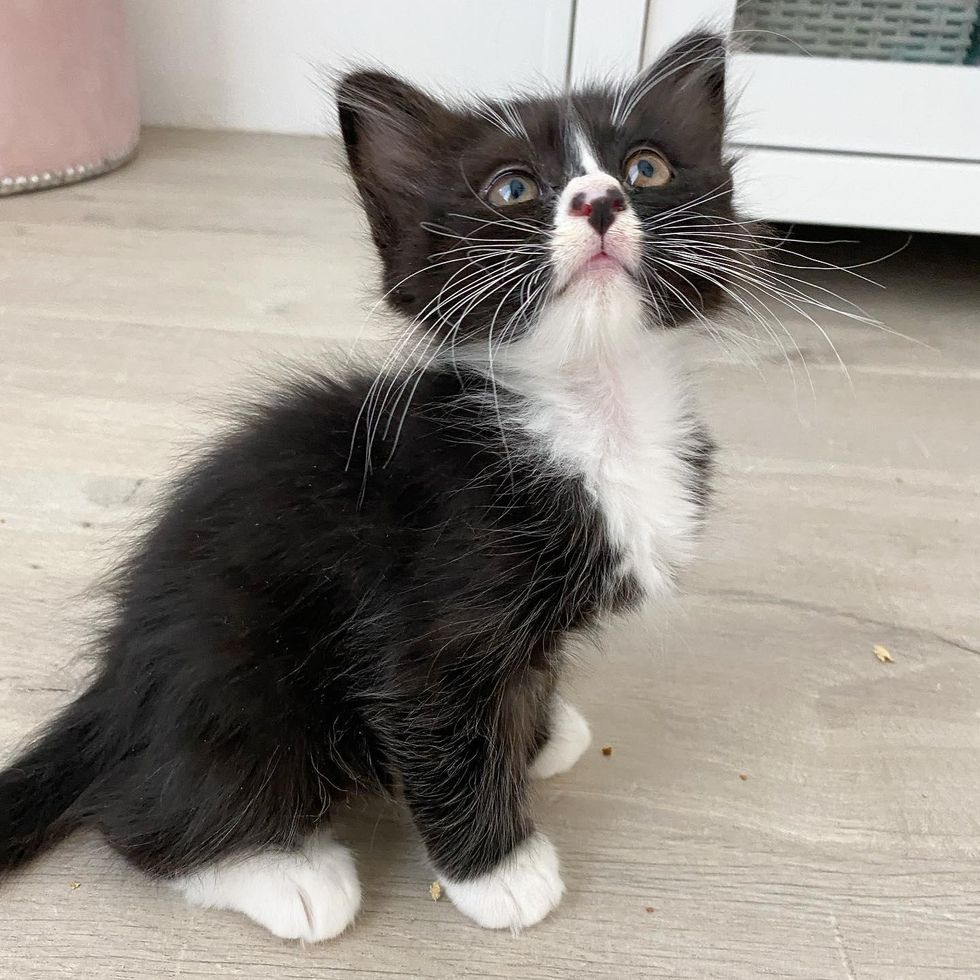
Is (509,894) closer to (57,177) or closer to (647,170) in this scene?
(647,170)

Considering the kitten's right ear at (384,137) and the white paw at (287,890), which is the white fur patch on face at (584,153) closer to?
the kitten's right ear at (384,137)

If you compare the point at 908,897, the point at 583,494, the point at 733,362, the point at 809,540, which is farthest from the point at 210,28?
the point at 908,897

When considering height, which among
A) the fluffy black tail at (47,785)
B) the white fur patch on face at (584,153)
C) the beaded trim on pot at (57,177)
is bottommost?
the beaded trim on pot at (57,177)

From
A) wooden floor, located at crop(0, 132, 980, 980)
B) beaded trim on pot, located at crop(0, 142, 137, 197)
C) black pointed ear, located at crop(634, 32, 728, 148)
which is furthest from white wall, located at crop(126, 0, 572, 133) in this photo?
black pointed ear, located at crop(634, 32, 728, 148)

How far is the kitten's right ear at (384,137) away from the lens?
698mm

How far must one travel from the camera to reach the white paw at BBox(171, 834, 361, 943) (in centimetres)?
66

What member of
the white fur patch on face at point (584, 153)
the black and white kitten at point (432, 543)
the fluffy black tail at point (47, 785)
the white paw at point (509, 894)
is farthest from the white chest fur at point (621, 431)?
the fluffy black tail at point (47, 785)

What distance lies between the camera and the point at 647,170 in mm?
664

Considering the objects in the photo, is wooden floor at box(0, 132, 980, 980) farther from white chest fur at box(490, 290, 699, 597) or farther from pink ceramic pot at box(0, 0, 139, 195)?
pink ceramic pot at box(0, 0, 139, 195)

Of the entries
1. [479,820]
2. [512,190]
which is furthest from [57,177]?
[479,820]

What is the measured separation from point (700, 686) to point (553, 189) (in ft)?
1.57

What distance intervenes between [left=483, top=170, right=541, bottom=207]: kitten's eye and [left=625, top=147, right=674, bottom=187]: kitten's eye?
0.07 meters

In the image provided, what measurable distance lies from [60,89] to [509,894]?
6.05 ft

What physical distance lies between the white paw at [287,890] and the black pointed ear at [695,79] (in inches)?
23.7
